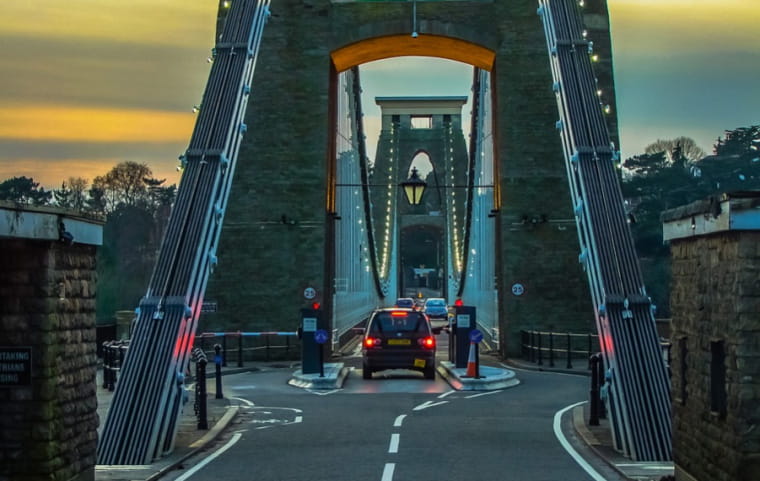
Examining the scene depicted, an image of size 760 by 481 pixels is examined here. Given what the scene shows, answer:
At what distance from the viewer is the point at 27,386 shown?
1043cm

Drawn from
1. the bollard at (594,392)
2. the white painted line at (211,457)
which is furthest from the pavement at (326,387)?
the white painted line at (211,457)

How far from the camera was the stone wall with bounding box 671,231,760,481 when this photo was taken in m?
9.39

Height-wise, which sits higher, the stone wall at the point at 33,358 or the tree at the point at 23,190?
→ the tree at the point at 23,190

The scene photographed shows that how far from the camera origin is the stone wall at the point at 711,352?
9.39 metres

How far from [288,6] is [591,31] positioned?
29.8 feet

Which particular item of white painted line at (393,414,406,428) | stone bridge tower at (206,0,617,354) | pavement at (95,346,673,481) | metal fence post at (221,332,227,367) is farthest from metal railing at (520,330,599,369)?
white painted line at (393,414,406,428)

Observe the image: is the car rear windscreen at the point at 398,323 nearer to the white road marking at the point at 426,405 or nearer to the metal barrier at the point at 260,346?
the white road marking at the point at 426,405

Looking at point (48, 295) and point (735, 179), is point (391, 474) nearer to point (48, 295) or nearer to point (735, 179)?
point (48, 295)

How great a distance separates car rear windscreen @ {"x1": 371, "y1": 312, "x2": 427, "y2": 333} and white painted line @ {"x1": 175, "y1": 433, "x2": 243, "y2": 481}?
10.0 m

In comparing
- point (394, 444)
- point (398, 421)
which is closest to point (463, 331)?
point (398, 421)

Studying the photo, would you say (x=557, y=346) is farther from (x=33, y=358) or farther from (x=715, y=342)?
(x=33, y=358)

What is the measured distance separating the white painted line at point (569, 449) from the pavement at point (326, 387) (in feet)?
0.76

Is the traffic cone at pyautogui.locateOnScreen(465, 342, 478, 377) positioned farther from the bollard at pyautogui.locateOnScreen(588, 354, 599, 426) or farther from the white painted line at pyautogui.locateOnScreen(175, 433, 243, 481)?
the white painted line at pyautogui.locateOnScreen(175, 433, 243, 481)

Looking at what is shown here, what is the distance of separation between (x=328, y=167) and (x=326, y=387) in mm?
12086
